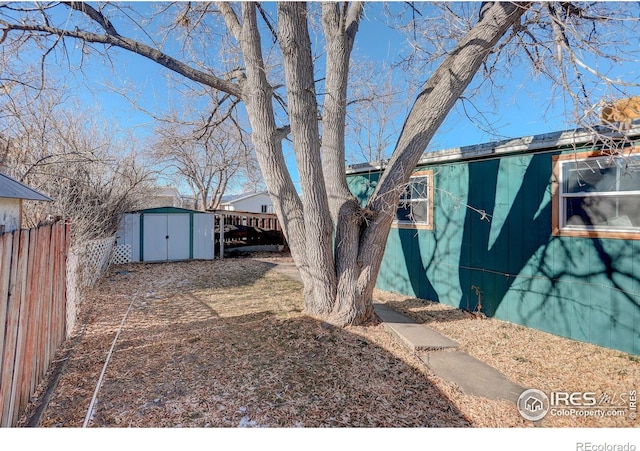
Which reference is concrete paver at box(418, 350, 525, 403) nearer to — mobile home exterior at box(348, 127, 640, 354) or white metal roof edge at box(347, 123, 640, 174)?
mobile home exterior at box(348, 127, 640, 354)

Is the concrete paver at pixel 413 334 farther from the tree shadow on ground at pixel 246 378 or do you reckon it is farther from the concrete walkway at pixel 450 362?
the tree shadow on ground at pixel 246 378

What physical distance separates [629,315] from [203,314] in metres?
5.65

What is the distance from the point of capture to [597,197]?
4086mm

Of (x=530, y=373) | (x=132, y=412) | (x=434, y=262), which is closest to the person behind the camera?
(x=132, y=412)

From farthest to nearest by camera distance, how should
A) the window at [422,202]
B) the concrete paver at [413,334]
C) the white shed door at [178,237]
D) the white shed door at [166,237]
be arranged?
the white shed door at [178,237]
the white shed door at [166,237]
the window at [422,202]
the concrete paver at [413,334]

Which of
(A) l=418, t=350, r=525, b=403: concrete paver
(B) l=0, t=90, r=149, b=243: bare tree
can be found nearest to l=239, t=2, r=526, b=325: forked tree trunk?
(A) l=418, t=350, r=525, b=403: concrete paver

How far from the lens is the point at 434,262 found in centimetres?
602

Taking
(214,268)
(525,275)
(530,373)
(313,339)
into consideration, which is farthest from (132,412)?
(214,268)

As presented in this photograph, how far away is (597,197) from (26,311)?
618 centimetres

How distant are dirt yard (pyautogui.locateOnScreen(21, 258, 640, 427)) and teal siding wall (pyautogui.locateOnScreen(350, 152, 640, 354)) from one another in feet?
1.06

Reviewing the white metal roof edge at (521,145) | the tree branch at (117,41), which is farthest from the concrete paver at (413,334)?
the tree branch at (117,41)

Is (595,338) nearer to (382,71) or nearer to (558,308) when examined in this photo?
(558,308)

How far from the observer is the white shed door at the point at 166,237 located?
34.7ft

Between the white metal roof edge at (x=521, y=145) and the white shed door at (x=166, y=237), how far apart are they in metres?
8.64
